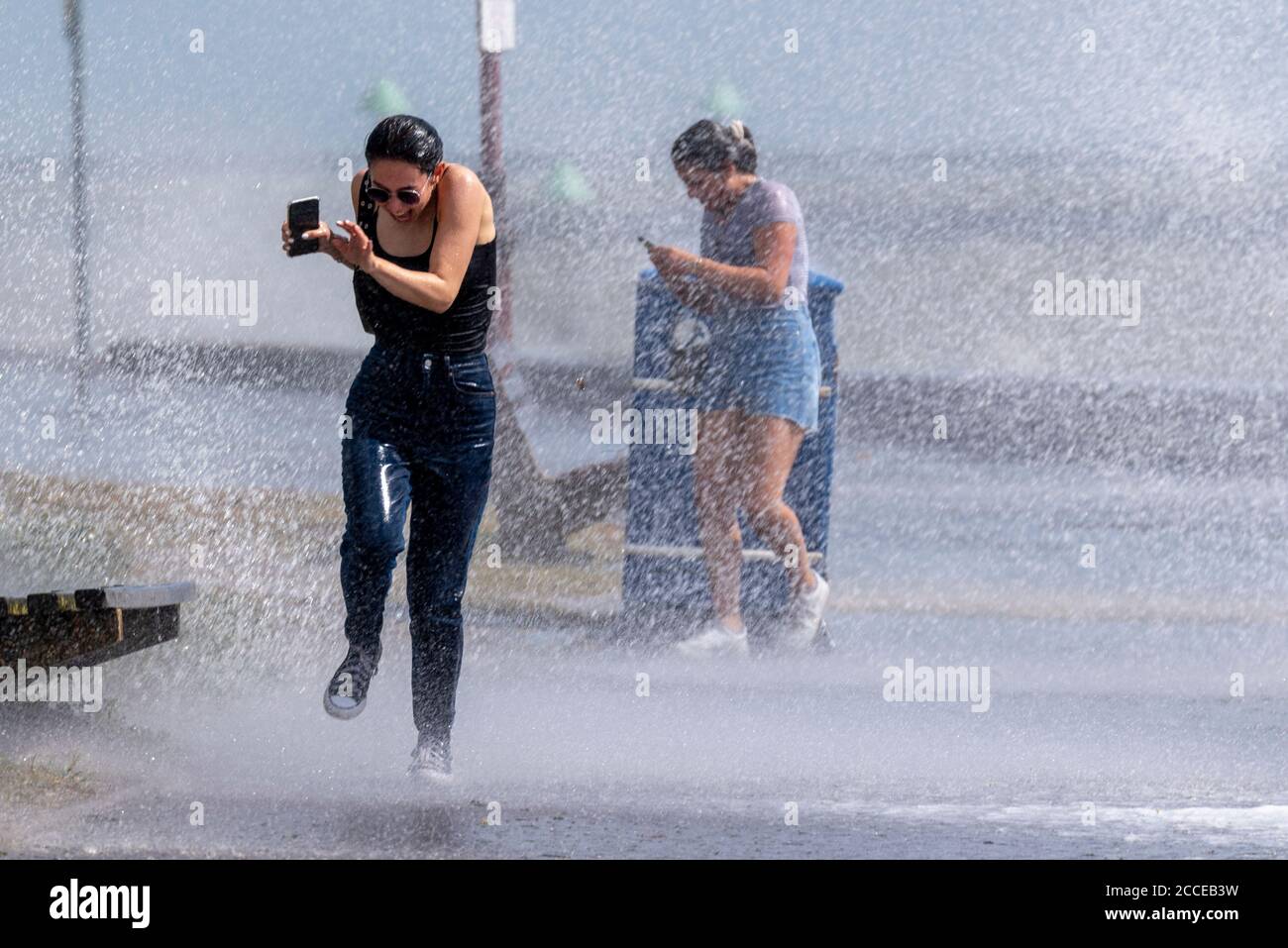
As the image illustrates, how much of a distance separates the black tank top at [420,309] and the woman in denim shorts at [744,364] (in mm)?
1839

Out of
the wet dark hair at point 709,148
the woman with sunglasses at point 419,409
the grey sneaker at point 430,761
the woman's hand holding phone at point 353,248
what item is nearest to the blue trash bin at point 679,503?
the wet dark hair at point 709,148

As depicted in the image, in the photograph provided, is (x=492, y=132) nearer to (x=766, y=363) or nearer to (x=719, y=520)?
(x=766, y=363)

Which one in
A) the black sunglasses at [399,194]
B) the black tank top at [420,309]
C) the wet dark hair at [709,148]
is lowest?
the black tank top at [420,309]

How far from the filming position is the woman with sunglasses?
541 centimetres

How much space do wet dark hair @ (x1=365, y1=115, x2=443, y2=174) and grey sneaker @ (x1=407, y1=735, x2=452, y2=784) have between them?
5.90 ft

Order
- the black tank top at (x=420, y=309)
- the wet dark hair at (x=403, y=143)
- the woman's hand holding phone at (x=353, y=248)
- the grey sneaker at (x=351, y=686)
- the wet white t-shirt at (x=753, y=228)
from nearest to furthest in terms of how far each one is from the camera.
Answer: the woman's hand holding phone at (x=353, y=248)
the wet dark hair at (x=403, y=143)
the black tank top at (x=420, y=309)
the grey sneaker at (x=351, y=686)
the wet white t-shirt at (x=753, y=228)

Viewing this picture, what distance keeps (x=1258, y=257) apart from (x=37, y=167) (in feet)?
43.6

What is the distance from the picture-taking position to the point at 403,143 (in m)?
5.35

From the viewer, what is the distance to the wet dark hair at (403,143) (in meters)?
5.36

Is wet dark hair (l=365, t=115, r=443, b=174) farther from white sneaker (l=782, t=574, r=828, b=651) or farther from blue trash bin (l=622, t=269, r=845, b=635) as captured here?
white sneaker (l=782, t=574, r=828, b=651)

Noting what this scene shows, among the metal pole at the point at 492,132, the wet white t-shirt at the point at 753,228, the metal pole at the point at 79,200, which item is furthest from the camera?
the metal pole at the point at 79,200

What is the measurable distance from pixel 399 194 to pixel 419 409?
65 cm

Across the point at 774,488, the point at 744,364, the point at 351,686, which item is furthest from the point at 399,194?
the point at 774,488

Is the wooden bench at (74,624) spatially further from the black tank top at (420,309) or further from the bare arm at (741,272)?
the bare arm at (741,272)
